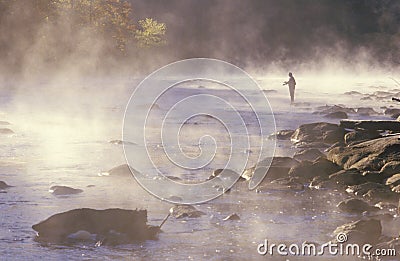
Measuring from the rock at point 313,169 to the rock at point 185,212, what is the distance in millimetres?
3639

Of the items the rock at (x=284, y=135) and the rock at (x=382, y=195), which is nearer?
the rock at (x=382, y=195)

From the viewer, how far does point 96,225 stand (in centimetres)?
1142

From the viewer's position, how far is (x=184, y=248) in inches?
430

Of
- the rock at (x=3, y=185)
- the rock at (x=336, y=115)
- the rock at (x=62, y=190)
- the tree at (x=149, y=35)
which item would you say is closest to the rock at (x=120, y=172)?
the rock at (x=62, y=190)

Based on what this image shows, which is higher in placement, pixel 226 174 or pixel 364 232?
pixel 226 174

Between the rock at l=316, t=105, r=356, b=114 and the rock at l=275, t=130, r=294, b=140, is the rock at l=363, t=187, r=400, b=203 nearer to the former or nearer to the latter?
the rock at l=275, t=130, r=294, b=140

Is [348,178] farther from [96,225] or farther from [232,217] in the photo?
[96,225]

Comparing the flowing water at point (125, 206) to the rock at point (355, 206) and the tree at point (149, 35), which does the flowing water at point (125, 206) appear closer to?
the rock at point (355, 206)

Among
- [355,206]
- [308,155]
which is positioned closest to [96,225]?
[355,206]

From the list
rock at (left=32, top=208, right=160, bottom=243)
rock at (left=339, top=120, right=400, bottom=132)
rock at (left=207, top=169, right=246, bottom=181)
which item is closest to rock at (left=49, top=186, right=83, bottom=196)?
rock at (left=32, top=208, right=160, bottom=243)

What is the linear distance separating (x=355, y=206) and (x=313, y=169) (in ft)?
10.3

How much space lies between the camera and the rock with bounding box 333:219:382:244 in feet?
36.1

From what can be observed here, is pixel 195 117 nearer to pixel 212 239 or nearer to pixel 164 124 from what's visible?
pixel 164 124

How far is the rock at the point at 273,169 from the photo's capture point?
16297 millimetres
